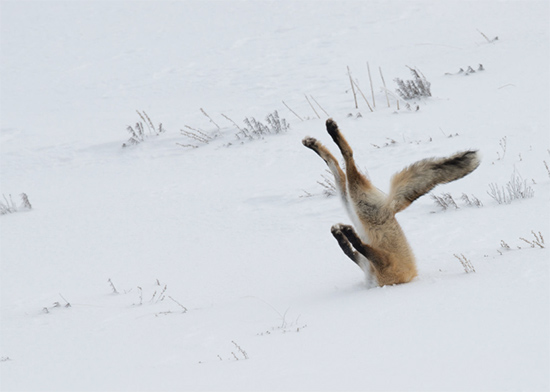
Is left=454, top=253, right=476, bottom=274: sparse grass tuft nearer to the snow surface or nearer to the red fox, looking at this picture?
the snow surface

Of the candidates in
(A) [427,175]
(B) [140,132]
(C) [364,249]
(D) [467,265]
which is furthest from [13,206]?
(D) [467,265]

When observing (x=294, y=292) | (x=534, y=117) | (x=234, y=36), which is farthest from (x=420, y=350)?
(x=234, y=36)

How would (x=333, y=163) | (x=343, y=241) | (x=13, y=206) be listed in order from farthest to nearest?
(x=13, y=206), (x=333, y=163), (x=343, y=241)

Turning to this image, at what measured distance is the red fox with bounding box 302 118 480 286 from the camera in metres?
4.53

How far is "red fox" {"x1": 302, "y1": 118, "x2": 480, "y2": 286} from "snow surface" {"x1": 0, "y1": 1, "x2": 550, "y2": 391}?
0.19m

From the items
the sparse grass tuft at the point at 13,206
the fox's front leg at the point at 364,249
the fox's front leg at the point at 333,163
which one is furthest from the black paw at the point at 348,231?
the sparse grass tuft at the point at 13,206

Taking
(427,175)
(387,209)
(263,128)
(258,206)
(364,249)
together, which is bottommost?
(258,206)

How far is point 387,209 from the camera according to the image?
4711 mm

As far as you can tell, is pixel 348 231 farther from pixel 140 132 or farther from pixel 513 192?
pixel 140 132

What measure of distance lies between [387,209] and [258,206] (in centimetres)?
280

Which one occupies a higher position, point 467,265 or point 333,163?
point 333,163

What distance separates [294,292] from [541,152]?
135 inches

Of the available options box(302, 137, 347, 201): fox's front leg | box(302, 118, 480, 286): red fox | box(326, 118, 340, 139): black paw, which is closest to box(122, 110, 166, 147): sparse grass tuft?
box(302, 137, 347, 201): fox's front leg

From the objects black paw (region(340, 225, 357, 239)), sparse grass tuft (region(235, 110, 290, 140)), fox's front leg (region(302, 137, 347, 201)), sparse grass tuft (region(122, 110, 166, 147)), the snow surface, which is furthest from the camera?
sparse grass tuft (region(122, 110, 166, 147))
